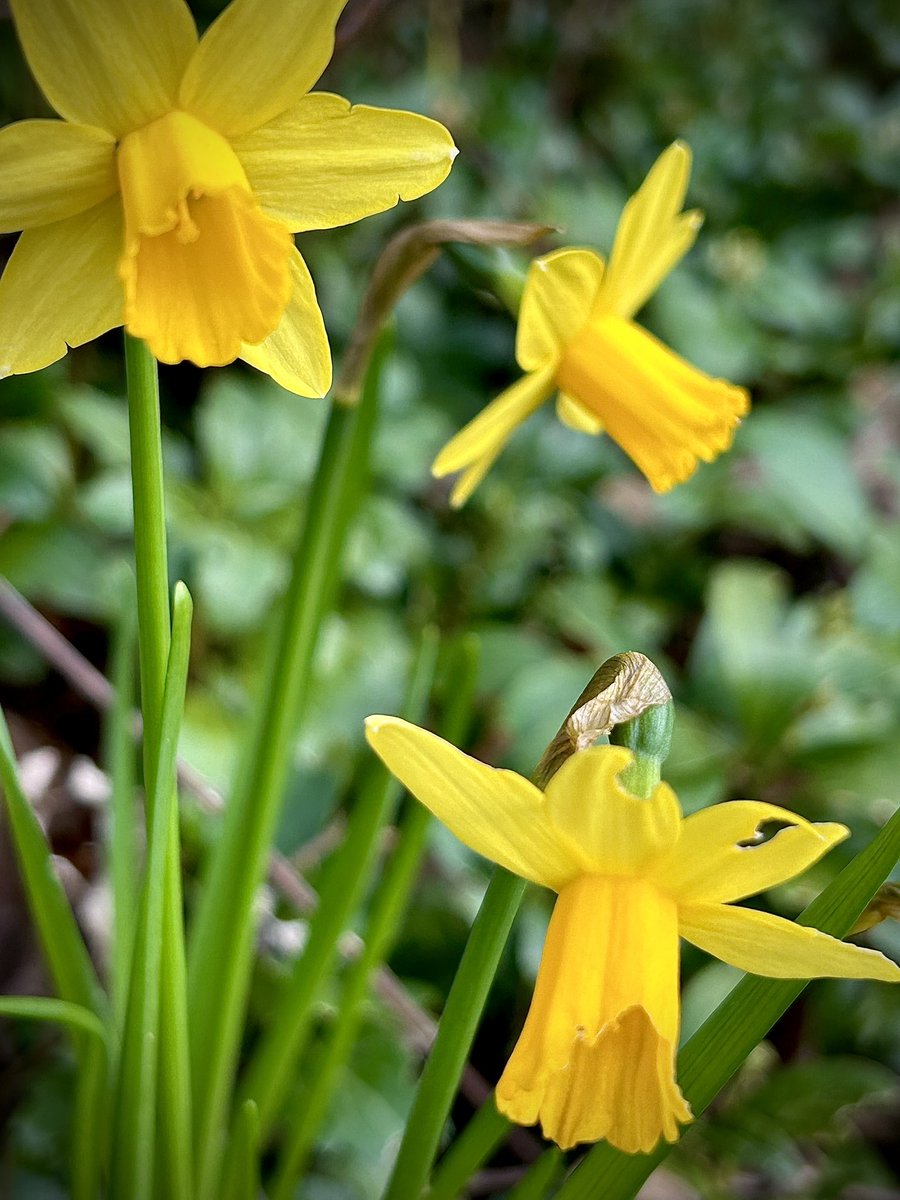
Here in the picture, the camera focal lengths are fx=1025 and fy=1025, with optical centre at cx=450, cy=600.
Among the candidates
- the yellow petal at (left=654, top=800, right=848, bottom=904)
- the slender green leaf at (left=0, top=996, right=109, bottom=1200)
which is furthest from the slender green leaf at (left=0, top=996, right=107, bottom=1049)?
the yellow petal at (left=654, top=800, right=848, bottom=904)

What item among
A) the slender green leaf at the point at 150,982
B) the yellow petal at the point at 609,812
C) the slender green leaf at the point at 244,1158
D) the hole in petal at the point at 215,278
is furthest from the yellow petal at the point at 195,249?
the slender green leaf at the point at 244,1158

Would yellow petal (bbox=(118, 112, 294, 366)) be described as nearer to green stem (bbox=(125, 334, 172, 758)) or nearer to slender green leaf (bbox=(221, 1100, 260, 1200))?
green stem (bbox=(125, 334, 172, 758))

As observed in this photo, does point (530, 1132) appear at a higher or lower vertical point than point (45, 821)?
lower

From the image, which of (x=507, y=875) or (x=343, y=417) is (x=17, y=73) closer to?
(x=343, y=417)

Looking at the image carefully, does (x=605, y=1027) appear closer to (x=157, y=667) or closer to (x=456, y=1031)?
(x=456, y=1031)

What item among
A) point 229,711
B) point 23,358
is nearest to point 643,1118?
point 23,358

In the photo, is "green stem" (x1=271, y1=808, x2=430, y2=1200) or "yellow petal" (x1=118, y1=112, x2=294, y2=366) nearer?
"yellow petal" (x1=118, y1=112, x2=294, y2=366)
